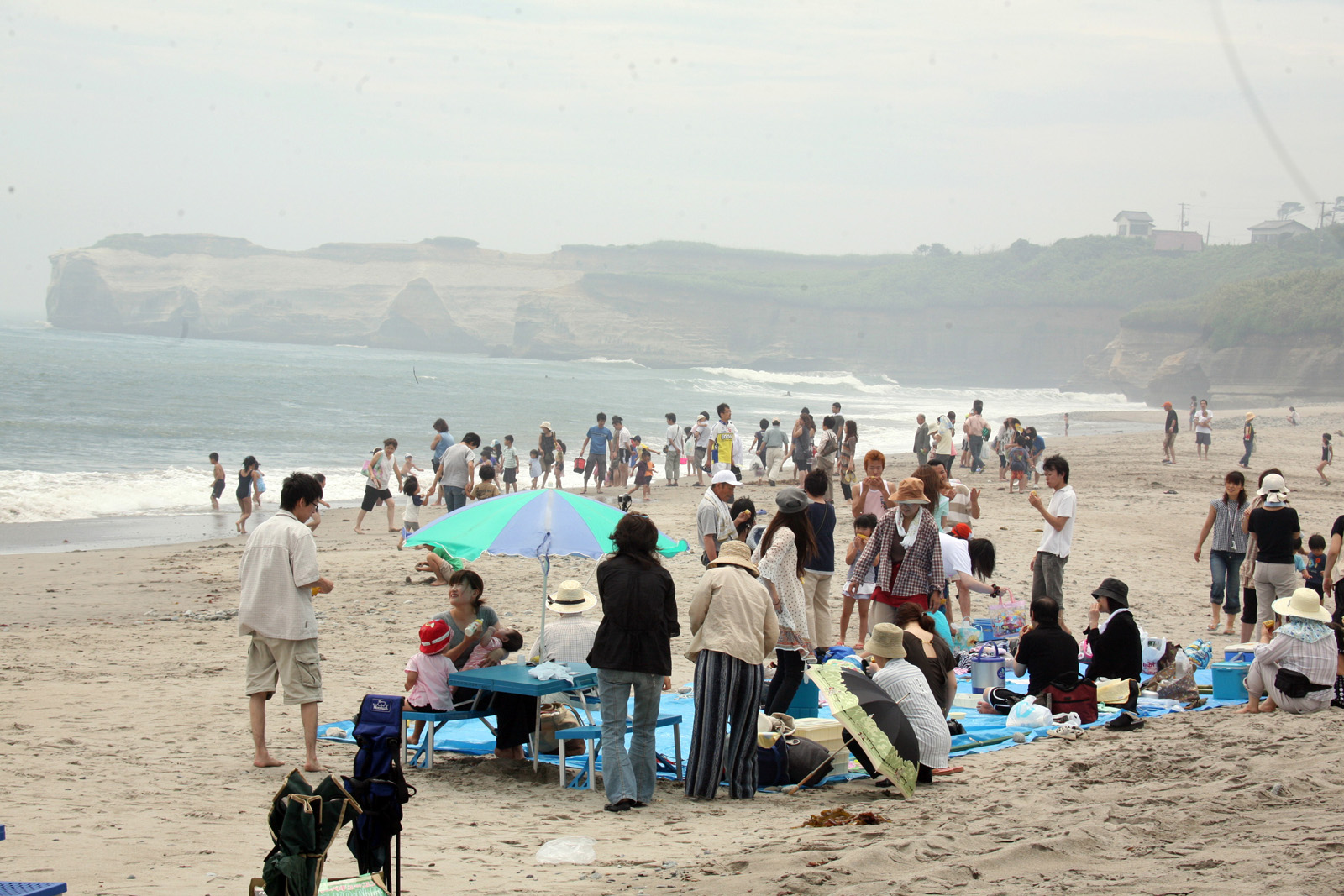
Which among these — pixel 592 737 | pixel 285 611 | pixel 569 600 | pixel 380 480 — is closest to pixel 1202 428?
pixel 380 480

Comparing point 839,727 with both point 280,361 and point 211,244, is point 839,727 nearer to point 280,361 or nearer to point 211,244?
point 280,361

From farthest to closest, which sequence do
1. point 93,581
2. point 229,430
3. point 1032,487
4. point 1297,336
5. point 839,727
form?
point 1297,336, point 229,430, point 1032,487, point 93,581, point 839,727

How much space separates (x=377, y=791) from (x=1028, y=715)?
Result: 4.37 m

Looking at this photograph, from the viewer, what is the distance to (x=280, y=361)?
10262 cm

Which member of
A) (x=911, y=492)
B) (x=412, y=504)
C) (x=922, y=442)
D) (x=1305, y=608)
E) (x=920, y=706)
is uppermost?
(x=922, y=442)

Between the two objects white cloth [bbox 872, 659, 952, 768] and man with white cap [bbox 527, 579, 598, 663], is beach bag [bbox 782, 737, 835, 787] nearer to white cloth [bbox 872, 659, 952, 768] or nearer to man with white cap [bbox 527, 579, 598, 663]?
white cloth [bbox 872, 659, 952, 768]

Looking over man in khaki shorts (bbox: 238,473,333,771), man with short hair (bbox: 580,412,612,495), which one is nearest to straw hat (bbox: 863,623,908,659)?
man in khaki shorts (bbox: 238,473,333,771)

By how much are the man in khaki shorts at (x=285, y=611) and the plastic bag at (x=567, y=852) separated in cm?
174

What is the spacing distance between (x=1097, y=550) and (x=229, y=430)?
1296 inches

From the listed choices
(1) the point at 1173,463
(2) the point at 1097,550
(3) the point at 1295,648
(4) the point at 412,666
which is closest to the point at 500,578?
(4) the point at 412,666

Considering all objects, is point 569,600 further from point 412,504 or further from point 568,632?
point 412,504

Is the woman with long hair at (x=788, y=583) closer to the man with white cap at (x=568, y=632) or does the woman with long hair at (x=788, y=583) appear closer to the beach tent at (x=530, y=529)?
the beach tent at (x=530, y=529)

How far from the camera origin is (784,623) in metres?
6.47

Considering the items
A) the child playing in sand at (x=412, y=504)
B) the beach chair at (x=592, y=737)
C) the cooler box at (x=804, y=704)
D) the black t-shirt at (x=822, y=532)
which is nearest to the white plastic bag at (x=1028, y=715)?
the cooler box at (x=804, y=704)
